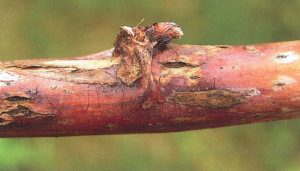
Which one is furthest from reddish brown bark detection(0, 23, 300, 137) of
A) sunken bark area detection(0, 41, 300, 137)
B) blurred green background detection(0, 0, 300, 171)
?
blurred green background detection(0, 0, 300, 171)

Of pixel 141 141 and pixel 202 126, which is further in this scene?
pixel 141 141

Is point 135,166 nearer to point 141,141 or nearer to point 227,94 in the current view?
point 141,141

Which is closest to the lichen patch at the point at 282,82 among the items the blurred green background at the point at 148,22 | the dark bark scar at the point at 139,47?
the dark bark scar at the point at 139,47

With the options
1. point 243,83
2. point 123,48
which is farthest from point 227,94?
point 123,48

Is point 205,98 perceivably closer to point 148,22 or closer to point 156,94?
point 156,94

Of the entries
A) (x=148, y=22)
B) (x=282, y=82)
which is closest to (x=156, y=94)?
(x=282, y=82)

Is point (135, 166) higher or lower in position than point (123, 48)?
lower

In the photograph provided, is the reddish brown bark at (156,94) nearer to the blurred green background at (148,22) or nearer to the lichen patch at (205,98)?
the lichen patch at (205,98)
